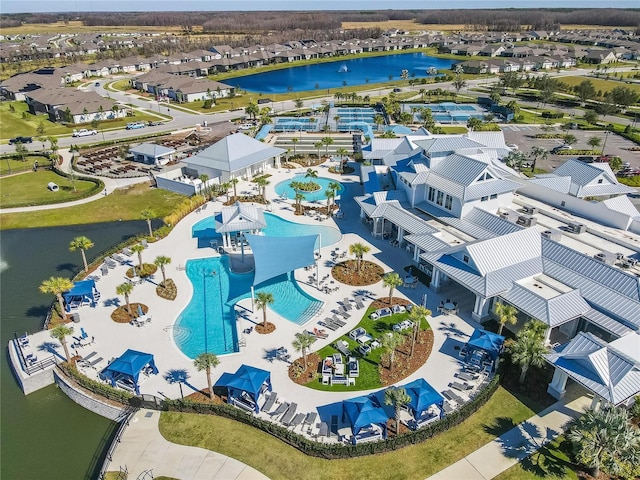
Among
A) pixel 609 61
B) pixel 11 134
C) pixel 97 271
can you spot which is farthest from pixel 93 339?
pixel 609 61

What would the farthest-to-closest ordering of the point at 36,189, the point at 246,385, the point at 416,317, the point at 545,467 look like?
1. the point at 36,189
2. the point at 416,317
3. the point at 246,385
4. the point at 545,467

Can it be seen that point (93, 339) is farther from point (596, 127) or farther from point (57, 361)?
point (596, 127)

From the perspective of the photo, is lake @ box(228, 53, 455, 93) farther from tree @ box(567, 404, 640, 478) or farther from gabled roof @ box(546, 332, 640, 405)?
tree @ box(567, 404, 640, 478)

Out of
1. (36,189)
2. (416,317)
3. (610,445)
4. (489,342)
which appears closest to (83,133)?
(36,189)

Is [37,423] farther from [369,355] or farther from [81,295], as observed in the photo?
[369,355]

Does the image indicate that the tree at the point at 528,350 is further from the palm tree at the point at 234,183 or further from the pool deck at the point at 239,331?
the palm tree at the point at 234,183

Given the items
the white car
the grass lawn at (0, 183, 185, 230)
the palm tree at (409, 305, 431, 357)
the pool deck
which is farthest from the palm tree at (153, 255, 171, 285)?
the white car
